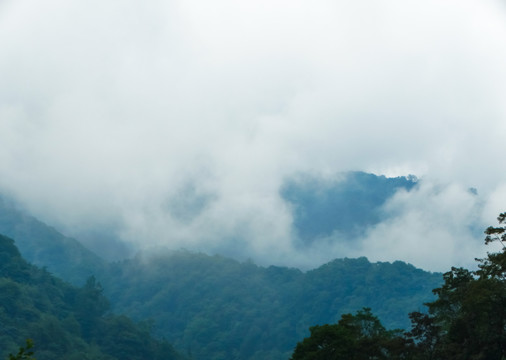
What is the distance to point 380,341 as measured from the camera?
162 ft

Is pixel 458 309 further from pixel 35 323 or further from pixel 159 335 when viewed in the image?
pixel 159 335

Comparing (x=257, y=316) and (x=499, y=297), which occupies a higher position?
(x=257, y=316)

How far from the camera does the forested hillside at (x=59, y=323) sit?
360ft

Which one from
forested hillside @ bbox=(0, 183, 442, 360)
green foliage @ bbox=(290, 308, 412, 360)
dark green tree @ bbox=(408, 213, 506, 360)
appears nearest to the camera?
dark green tree @ bbox=(408, 213, 506, 360)

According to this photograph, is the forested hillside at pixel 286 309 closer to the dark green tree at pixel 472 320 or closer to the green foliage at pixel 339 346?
the green foliage at pixel 339 346

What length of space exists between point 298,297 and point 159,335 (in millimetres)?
46044

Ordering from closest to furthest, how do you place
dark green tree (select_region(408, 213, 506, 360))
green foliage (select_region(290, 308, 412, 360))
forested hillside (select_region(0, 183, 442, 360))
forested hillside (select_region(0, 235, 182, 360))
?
dark green tree (select_region(408, 213, 506, 360)), green foliage (select_region(290, 308, 412, 360)), forested hillside (select_region(0, 235, 182, 360)), forested hillside (select_region(0, 183, 442, 360))

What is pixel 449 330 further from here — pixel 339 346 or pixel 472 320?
pixel 339 346

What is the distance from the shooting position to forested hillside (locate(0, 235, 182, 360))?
109875 mm

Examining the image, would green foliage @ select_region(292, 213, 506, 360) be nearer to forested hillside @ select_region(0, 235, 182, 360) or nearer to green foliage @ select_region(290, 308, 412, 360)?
green foliage @ select_region(290, 308, 412, 360)

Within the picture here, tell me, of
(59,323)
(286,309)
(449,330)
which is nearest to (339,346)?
(449,330)

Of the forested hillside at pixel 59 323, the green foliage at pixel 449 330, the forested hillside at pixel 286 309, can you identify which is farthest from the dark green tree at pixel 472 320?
the forested hillside at pixel 286 309

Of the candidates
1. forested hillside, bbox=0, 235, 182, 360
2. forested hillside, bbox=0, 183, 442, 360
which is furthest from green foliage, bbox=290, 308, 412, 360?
forested hillside, bbox=0, 183, 442, 360

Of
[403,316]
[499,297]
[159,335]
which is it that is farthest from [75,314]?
[499,297]
